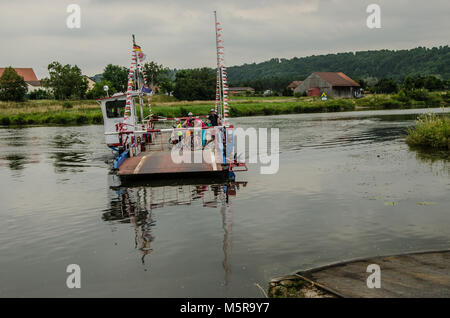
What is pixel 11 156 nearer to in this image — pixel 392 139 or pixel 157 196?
pixel 157 196

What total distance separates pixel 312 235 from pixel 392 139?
2351 cm

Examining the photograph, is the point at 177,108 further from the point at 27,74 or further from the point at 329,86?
the point at 27,74

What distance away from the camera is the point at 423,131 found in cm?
2620

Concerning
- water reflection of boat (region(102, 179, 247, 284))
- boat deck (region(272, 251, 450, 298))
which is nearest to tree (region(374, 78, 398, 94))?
water reflection of boat (region(102, 179, 247, 284))

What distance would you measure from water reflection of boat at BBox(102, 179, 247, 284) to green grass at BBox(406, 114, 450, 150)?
1426 centimetres

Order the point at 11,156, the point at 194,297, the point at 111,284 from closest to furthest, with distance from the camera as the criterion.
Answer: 1. the point at 194,297
2. the point at 111,284
3. the point at 11,156

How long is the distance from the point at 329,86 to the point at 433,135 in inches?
3367

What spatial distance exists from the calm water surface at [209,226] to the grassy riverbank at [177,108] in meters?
46.5

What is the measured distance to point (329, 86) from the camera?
354 feet

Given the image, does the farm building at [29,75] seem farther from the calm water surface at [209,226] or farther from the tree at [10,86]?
the calm water surface at [209,226]

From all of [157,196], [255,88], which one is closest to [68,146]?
[157,196]

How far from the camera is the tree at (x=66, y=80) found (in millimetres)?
94875

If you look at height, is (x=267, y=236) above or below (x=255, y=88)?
below

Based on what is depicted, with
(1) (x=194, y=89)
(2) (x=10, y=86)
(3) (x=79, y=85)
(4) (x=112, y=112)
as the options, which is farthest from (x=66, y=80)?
(4) (x=112, y=112)
